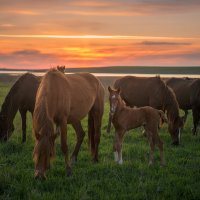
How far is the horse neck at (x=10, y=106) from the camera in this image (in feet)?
40.4

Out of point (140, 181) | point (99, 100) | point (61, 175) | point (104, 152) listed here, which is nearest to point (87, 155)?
point (104, 152)

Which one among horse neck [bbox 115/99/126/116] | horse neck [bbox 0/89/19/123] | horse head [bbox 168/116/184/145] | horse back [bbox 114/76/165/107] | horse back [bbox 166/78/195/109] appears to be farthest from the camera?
horse back [bbox 166/78/195/109]

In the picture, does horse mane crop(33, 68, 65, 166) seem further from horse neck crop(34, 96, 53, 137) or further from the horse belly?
the horse belly

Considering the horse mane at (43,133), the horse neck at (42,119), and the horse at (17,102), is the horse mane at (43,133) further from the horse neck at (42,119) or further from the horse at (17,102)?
the horse at (17,102)

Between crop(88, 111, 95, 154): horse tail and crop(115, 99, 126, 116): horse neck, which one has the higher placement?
crop(115, 99, 126, 116): horse neck

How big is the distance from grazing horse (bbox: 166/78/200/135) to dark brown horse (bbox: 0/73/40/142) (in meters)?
6.35

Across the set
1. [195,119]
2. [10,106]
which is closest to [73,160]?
[10,106]

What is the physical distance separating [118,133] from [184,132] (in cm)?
610

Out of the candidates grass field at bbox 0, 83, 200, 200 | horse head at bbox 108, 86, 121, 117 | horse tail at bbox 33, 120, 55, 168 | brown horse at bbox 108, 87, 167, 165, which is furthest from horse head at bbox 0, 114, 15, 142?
horse tail at bbox 33, 120, 55, 168

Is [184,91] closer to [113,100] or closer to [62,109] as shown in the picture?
[113,100]

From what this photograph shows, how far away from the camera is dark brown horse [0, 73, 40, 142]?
40.2ft

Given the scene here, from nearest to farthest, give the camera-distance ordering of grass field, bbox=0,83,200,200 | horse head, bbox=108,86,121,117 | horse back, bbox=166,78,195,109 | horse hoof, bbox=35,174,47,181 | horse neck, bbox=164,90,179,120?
grass field, bbox=0,83,200,200, horse hoof, bbox=35,174,47,181, horse head, bbox=108,86,121,117, horse neck, bbox=164,90,179,120, horse back, bbox=166,78,195,109

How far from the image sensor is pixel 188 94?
57.5ft

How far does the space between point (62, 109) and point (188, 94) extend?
33.9 feet
